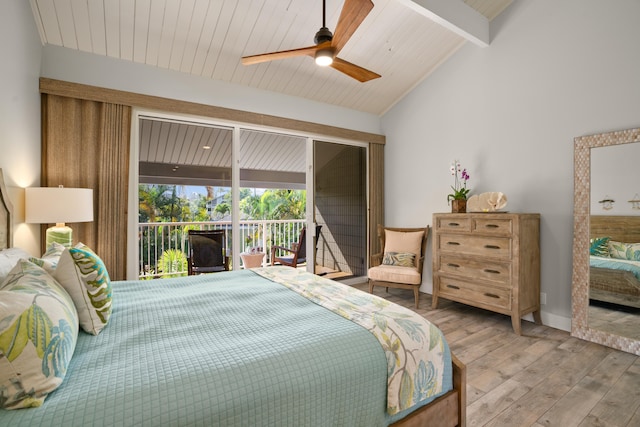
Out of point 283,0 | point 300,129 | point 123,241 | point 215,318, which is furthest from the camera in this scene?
point 300,129

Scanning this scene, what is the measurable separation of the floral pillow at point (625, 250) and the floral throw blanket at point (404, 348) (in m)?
2.20

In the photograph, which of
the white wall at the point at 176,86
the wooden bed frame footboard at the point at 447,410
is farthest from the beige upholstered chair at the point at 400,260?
the wooden bed frame footboard at the point at 447,410

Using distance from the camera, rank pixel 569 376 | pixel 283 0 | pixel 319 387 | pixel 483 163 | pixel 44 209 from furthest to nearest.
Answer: pixel 483 163, pixel 283 0, pixel 44 209, pixel 569 376, pixel 319 387

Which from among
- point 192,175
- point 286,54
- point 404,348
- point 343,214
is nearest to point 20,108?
point 192,175

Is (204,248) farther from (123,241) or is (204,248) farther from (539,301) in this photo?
Result: (539,301)

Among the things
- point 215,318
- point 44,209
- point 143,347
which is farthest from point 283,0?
point 143,347

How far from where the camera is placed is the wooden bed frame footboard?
1.25 metres

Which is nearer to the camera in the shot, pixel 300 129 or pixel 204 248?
pixel 204 248

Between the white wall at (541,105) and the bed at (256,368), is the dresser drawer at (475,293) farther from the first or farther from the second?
the bed at (256,368)

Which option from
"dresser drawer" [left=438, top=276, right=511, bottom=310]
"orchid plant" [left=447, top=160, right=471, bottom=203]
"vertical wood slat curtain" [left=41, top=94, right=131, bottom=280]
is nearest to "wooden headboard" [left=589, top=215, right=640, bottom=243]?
"dresser drawer" [left=438, top=276, right=511, bottom=310]

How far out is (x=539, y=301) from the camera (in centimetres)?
306

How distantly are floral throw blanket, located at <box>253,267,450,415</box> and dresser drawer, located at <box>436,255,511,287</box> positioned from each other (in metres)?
1.90

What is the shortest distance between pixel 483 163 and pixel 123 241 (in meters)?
3.88

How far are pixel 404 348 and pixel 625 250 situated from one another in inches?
97.2
